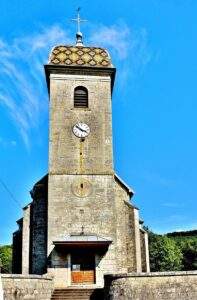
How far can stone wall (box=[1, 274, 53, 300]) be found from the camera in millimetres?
17812

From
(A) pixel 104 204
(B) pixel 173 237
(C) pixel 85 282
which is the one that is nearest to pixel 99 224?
(A) pixel 104 204

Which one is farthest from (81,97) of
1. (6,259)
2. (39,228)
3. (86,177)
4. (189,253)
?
(6,259)

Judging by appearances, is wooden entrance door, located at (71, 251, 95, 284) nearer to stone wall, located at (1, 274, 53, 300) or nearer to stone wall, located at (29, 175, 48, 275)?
stone wall, located at (29, 175, 48, 275)

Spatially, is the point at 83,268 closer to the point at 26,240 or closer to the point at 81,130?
the point at 26,240

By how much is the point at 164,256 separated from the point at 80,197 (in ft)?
85.8

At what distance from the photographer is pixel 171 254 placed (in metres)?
48.0

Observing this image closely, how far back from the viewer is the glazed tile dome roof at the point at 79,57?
91.5 ft

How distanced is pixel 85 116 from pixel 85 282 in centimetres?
977

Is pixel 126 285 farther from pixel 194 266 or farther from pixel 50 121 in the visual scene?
pixel 194 266

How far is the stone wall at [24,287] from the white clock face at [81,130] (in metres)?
9.64

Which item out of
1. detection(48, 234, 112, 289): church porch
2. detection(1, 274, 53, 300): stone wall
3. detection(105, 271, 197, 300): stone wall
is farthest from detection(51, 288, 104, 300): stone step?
detection(48, 234, 112, 289): church porch

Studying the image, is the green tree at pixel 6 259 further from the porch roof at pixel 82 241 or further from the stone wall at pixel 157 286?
the stone wall at pixel 157 286

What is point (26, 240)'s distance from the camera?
989 inches

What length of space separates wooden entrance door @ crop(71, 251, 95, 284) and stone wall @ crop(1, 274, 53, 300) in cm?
405
